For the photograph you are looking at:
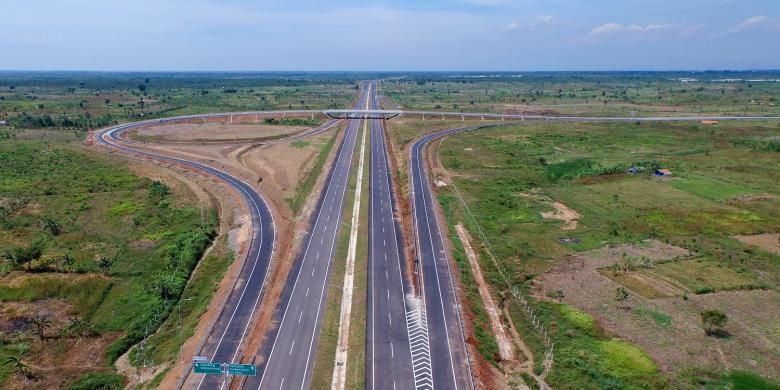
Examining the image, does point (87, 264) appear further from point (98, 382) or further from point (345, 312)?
point (345, 312)

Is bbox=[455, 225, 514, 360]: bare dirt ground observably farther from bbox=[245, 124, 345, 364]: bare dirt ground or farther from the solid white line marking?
bbox=[245, 124, 345, 364]: bare dirt ground

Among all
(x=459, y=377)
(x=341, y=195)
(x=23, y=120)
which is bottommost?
(x=459, y=377)

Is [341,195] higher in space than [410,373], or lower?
higher

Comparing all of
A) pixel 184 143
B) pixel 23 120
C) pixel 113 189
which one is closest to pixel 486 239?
pixel 113 189

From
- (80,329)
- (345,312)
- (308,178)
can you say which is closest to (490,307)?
(345,312)

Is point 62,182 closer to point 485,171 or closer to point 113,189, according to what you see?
point 113,189

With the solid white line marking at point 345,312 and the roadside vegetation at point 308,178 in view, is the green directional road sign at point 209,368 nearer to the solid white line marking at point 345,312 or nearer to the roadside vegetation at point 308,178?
the solid white line marking at point 345,312

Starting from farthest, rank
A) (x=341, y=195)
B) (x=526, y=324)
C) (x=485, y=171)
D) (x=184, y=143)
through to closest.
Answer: (x=184, y=143), (x=485, y=171), (x=341, y=195), (x=526, y=324)

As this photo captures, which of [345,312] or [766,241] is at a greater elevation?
[766,241]
